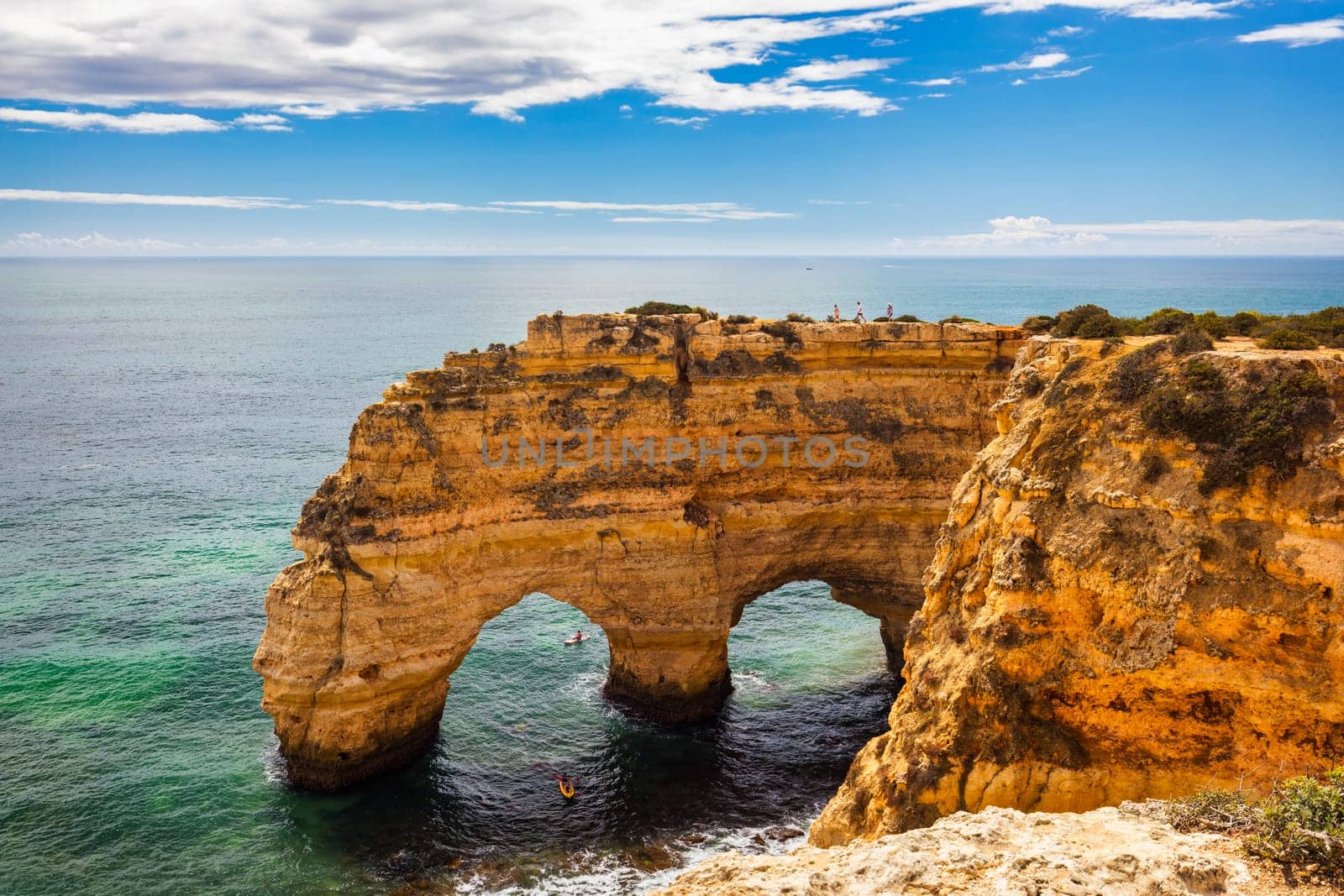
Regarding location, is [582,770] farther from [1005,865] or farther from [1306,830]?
[1306,830]

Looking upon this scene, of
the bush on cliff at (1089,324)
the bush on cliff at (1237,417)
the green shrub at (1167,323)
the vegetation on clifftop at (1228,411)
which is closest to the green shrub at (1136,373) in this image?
the vegetation on clifftop at (1228,411)

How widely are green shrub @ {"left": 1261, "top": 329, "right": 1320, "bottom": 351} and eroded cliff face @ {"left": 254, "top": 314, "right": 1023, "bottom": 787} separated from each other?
11.6m

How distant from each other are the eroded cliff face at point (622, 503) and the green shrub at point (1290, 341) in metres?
11.6

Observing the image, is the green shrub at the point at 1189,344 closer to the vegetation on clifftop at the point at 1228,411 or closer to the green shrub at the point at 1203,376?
the vegetation on clifftop at the point at 1228,411

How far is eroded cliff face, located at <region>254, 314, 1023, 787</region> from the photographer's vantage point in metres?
29.8

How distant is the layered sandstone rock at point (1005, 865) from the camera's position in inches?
395

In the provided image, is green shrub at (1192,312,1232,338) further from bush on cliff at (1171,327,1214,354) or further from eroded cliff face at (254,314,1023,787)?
eroded cliff face at (254,314,1023,787)

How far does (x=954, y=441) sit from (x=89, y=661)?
33.7 m

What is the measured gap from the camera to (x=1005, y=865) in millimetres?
10461

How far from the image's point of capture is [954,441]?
34562mm

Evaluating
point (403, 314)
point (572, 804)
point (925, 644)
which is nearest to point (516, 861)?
point (572, 804)

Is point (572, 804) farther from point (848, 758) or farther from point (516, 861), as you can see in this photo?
point (848, 758)

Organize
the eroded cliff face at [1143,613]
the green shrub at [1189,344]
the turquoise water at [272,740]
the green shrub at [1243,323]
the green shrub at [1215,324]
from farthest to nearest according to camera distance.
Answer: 1. the turquoise water at [272,740]
2. the green shrub at [1243,323]
3. the green shrub at [1215,324]
4. the green shrub at [1189,344]
5. the eroded cliff face at [1143,613]

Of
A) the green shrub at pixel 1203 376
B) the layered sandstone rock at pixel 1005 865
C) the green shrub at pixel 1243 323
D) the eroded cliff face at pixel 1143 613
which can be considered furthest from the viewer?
the green shrub at pixel 1243 323
